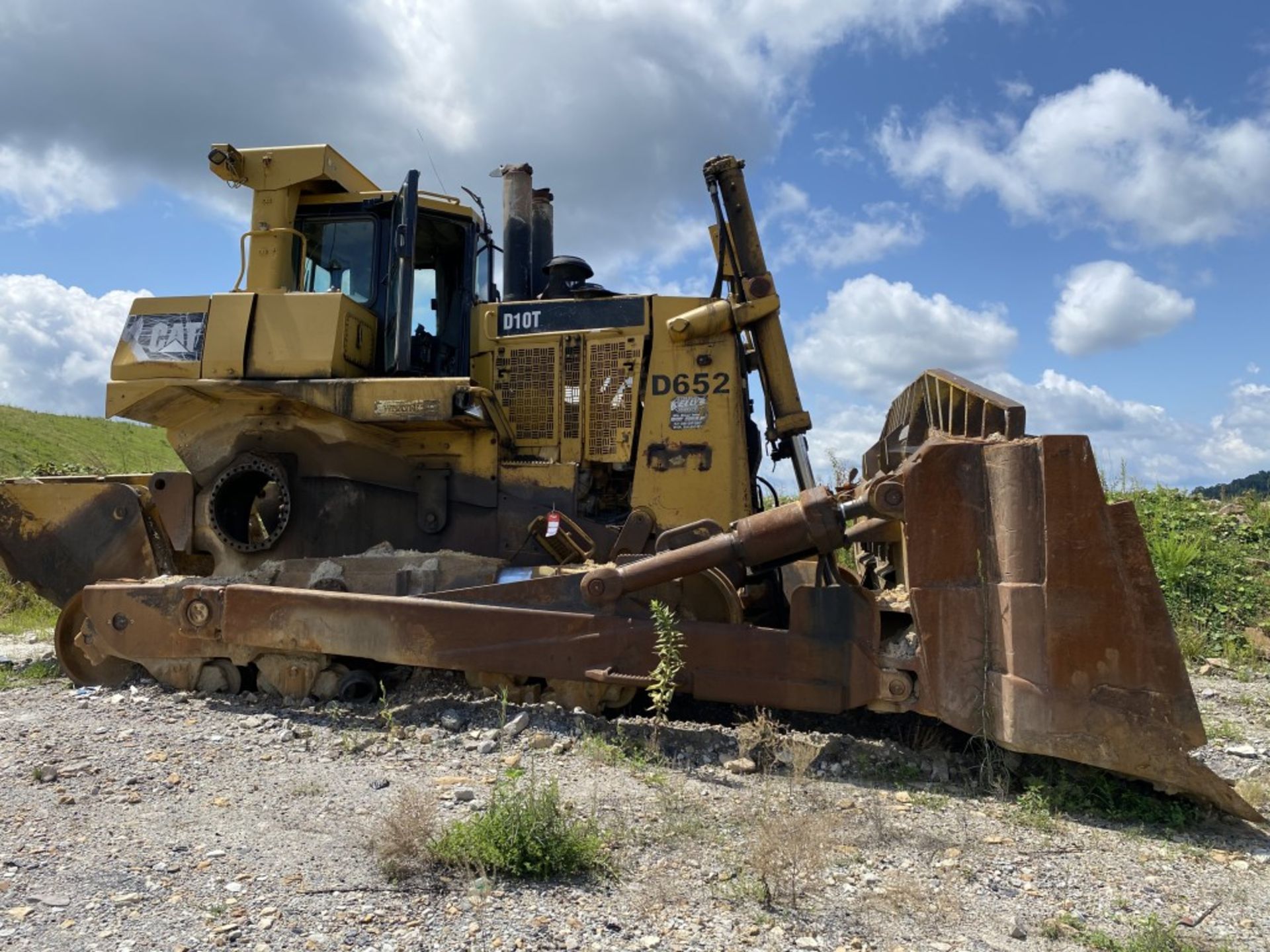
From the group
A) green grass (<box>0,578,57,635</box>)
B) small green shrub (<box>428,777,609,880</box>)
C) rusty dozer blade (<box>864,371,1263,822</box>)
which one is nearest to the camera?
small green shrub (<box>428,777,609,880</box>)

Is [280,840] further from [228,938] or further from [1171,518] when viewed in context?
Answer: [1171,518]

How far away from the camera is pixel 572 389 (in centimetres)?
689

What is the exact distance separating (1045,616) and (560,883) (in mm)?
2452

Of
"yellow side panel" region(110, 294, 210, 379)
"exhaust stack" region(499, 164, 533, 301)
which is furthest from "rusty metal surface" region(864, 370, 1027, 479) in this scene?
"yellow side panel" region(110, 294, 210, 379)

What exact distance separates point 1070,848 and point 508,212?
658 centimetres

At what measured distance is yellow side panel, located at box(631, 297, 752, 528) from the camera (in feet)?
21.1

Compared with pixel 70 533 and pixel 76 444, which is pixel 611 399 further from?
pixel 76 444

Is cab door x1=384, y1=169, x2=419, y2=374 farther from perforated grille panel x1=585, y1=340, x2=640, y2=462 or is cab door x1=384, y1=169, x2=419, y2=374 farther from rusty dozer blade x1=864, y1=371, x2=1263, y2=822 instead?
rusty dozer blade x1=864, y1=371, x2=1263, y2=822

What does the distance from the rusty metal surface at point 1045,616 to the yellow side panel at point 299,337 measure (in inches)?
162

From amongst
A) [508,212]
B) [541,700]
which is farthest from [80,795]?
[508,212]

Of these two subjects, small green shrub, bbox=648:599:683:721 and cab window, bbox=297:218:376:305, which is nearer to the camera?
small green shrub, bbox=648:599:683:721

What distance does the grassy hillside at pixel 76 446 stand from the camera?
22062mm

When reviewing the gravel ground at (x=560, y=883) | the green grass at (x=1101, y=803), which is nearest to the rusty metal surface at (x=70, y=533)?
the gravel ground at (x=560, y=883)

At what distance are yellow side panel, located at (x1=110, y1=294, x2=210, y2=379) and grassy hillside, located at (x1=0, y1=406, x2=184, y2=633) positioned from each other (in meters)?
10.2
